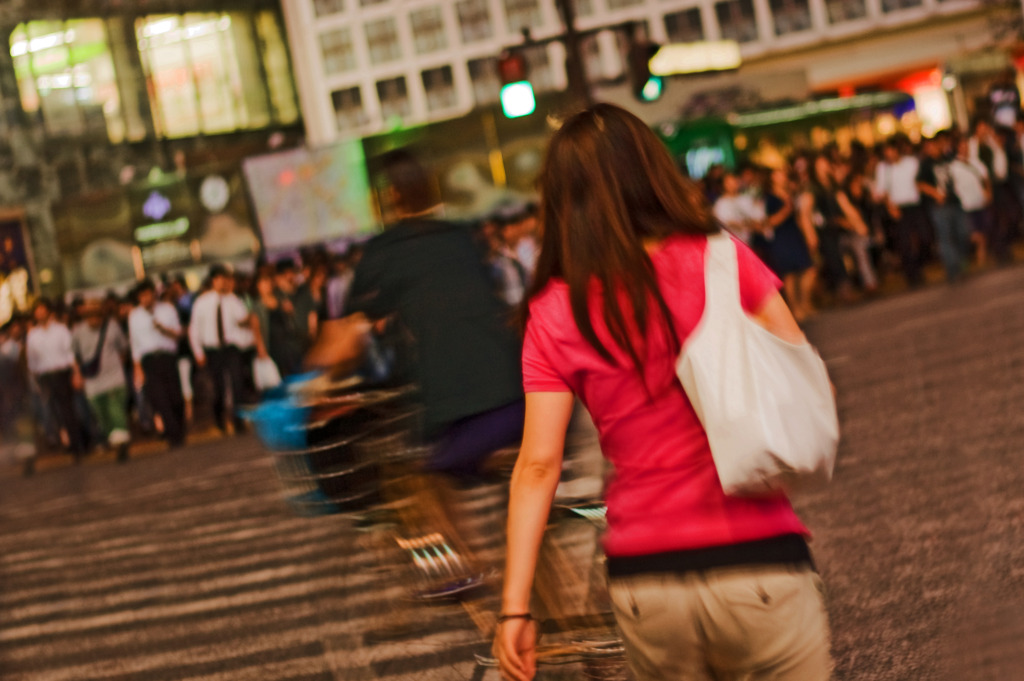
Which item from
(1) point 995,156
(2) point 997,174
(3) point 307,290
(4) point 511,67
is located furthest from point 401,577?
(2) point 997,174

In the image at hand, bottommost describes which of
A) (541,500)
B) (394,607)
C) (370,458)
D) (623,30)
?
(394,607)

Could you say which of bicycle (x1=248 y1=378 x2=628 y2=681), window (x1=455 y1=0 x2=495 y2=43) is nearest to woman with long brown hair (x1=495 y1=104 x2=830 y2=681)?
bicycle (x1=248 y1=378 x2=628 y2=681)

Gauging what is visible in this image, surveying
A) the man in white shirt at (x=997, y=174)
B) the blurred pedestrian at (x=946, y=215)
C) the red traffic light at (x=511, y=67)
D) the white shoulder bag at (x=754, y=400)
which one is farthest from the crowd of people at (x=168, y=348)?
the white shoulder bag at (x=754, y=400)

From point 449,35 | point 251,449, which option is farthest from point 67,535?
point 449,35

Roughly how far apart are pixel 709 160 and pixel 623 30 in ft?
37.4

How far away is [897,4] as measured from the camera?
2290 inches

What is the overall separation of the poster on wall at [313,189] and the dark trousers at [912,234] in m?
11.4

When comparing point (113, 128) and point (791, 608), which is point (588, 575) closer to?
point (791, 608)

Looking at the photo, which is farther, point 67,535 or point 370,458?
point 67,535

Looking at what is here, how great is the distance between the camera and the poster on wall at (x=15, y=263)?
47.6 metres

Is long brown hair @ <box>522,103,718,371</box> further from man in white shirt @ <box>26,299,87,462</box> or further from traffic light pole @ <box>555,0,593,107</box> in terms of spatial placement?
man in white shirt @ <box>26,299,87,462</box>

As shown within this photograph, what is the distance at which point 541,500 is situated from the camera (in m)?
2.32

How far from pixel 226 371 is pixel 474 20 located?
5084 centimetres

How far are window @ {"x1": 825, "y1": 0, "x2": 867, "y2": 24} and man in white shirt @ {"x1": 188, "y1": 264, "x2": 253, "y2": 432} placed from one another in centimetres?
4735
